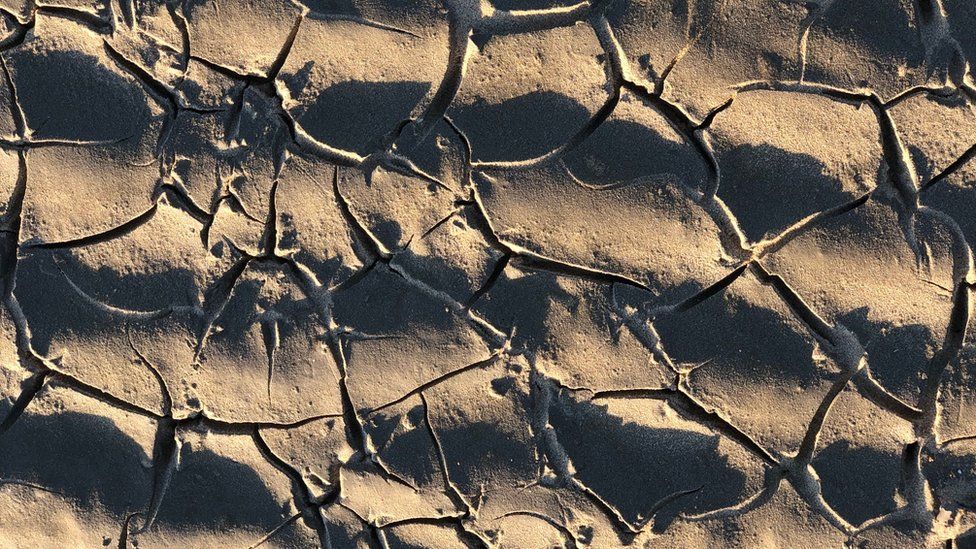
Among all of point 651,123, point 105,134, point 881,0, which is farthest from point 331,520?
point 881,0

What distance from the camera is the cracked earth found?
2131 mm

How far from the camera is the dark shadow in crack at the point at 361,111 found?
2.18 m

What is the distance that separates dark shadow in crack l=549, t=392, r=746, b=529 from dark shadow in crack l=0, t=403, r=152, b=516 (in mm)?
1499

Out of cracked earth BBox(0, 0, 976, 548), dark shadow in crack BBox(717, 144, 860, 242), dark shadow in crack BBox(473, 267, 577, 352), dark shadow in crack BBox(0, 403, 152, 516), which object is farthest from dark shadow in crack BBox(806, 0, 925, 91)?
dark shadow in crack BBox(0, 403, 152, 516)

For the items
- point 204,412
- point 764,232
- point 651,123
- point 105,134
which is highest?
point 651,123

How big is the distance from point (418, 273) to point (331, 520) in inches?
36.2

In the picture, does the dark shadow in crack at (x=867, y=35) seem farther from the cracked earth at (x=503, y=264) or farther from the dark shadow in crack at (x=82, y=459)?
the dark shadow in crack at (x=82, y=459)

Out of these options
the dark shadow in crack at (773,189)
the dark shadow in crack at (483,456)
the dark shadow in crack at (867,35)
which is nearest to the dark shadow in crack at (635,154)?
the dark shadow in crack at (773,189)

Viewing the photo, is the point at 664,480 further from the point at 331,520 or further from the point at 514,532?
the point at 331,520

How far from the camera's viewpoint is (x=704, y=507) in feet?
7.17

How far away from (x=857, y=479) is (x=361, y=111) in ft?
6.78

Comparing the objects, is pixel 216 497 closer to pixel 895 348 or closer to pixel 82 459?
pixel 82 459

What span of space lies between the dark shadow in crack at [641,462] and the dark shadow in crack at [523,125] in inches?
34.0

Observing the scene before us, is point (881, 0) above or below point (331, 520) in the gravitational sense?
above
